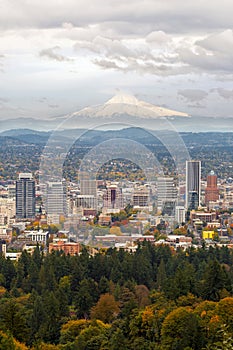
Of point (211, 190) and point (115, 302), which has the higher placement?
point (211, 190)

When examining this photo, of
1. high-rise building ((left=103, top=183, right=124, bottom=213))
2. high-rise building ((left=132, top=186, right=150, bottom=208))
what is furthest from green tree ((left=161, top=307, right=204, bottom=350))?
high-rise building ((left=103, top=183, right=124, bottom=213))

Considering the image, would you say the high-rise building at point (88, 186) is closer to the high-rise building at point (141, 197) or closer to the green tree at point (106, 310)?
the high-rise building at point (141, 197)

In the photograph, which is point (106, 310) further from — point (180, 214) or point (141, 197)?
point (180, 214)

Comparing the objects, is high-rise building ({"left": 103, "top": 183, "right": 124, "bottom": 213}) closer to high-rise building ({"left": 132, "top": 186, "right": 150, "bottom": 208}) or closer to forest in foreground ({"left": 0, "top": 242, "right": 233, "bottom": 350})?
high-rise building ({"left": 132, "top": 186, "right": 150, "bottom": 208})

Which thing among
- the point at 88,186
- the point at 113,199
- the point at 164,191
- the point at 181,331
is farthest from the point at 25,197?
the point at 181,331

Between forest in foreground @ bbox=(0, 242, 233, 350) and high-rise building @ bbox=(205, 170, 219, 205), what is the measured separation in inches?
593

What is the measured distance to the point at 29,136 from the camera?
33.4 meters

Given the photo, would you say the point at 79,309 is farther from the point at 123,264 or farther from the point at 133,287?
→ the point at 123,264

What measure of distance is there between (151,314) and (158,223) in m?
11.7

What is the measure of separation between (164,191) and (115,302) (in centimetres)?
1014

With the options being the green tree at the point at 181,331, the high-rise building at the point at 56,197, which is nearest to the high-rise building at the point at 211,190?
the high-rise building at the point at 56,197

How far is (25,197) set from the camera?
29.8 meters

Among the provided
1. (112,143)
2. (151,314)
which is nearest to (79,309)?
(151,314)

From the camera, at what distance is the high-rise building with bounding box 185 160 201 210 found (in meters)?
27.1
